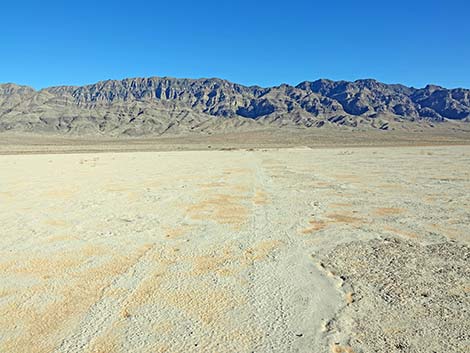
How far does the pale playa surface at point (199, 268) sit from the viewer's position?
4105 millimetres

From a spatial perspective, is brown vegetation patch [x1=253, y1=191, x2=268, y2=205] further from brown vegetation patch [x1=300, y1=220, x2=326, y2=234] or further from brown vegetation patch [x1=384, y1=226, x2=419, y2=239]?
brown vegetation patch [x1=384, y1=226, x2=419, y2=239]

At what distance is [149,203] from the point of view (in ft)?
39.3

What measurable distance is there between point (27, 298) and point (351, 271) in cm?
448

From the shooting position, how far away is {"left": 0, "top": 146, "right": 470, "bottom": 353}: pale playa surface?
411cm

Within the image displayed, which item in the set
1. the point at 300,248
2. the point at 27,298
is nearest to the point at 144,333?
the point at 27,298

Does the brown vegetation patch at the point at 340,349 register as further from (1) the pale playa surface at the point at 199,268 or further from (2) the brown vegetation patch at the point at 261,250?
(2) the brown vegetation patch at the point at 261,250

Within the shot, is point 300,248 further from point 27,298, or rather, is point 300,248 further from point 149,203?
point 149,203

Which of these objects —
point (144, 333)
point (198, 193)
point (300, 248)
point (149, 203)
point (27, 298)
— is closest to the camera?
point (144, 333)

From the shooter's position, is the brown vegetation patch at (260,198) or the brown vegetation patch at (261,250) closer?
the brown vegetation patch at (261,250)

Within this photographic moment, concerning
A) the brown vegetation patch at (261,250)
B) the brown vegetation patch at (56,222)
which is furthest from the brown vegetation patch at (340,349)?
the brown vegetation patch at (56,222)

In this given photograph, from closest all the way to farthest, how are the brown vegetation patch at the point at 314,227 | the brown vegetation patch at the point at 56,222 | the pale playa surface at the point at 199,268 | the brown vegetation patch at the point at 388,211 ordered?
the pale playa surface at the point at 199,268
the brown vegetation patch at the point at 314,227
the brown vegetation patch at the point at 56,222
the brown vegetation patch at the point at 388,211

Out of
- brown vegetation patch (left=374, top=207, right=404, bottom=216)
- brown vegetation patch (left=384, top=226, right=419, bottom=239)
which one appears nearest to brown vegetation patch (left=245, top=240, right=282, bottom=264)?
brown vegetation patch (left=384, top=226, right=419, bottom=239)

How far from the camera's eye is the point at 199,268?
20.0 feet

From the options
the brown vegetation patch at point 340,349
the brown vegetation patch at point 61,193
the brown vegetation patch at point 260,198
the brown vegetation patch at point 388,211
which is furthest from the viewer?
the brown vegetation patch at point 61,193
